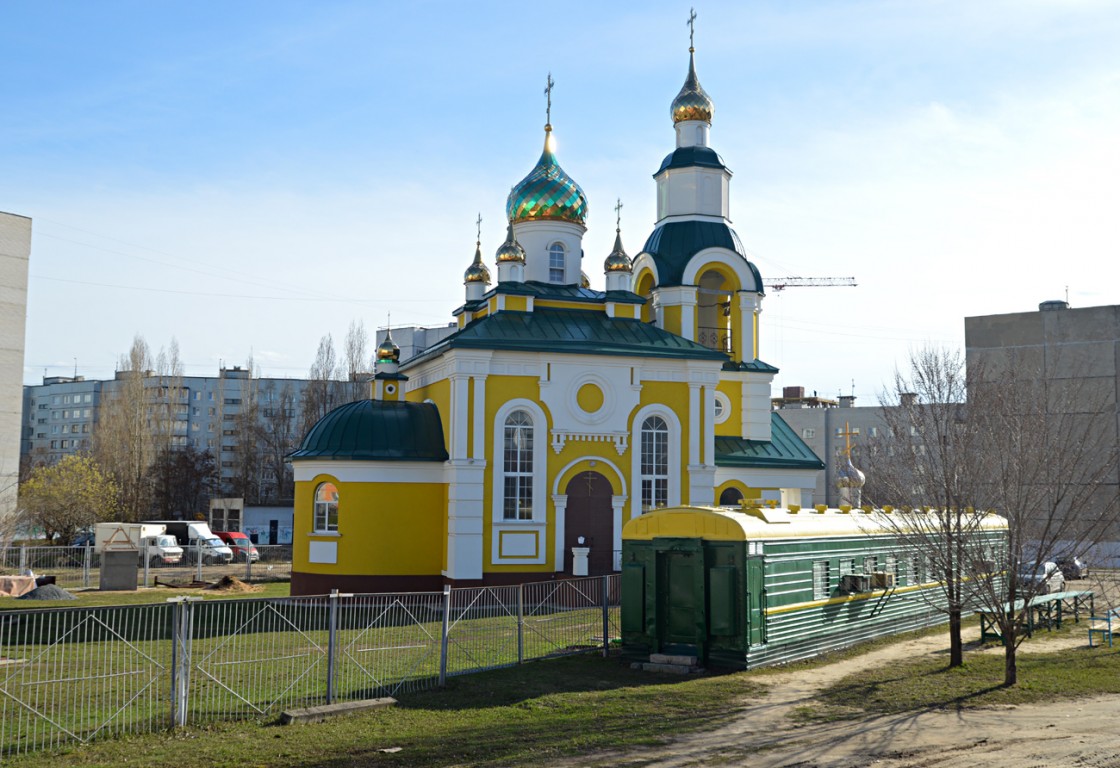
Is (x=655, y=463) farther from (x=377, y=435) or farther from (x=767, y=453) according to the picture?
(x=377, y=435)

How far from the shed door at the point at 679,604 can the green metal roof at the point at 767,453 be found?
13.7 metres

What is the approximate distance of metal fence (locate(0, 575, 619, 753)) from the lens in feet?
39.7

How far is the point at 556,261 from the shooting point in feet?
103

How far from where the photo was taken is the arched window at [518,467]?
2669cm

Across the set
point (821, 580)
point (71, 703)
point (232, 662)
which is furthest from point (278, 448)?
point (232, 662)

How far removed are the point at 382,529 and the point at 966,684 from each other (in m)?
14.9

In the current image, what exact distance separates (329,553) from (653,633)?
37.2 feet

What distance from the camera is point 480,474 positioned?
26.1 metres

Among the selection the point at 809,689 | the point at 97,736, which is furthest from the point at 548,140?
the point at 97,736

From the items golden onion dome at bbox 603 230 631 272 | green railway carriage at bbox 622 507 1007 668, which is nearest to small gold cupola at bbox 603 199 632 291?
golden onion dome at bbox 603 230 631 272

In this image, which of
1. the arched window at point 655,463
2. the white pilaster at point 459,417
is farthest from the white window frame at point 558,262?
the white pilaster at point 459,417

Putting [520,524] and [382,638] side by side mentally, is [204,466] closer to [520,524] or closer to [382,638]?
[520,524]

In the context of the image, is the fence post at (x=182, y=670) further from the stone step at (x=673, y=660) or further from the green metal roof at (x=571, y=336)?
the green metal roof at (x=571, y=336)

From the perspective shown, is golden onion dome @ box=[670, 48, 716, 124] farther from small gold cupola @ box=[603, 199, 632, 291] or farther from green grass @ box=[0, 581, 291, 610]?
green grass @ box=[0, 581, 291, 610]
